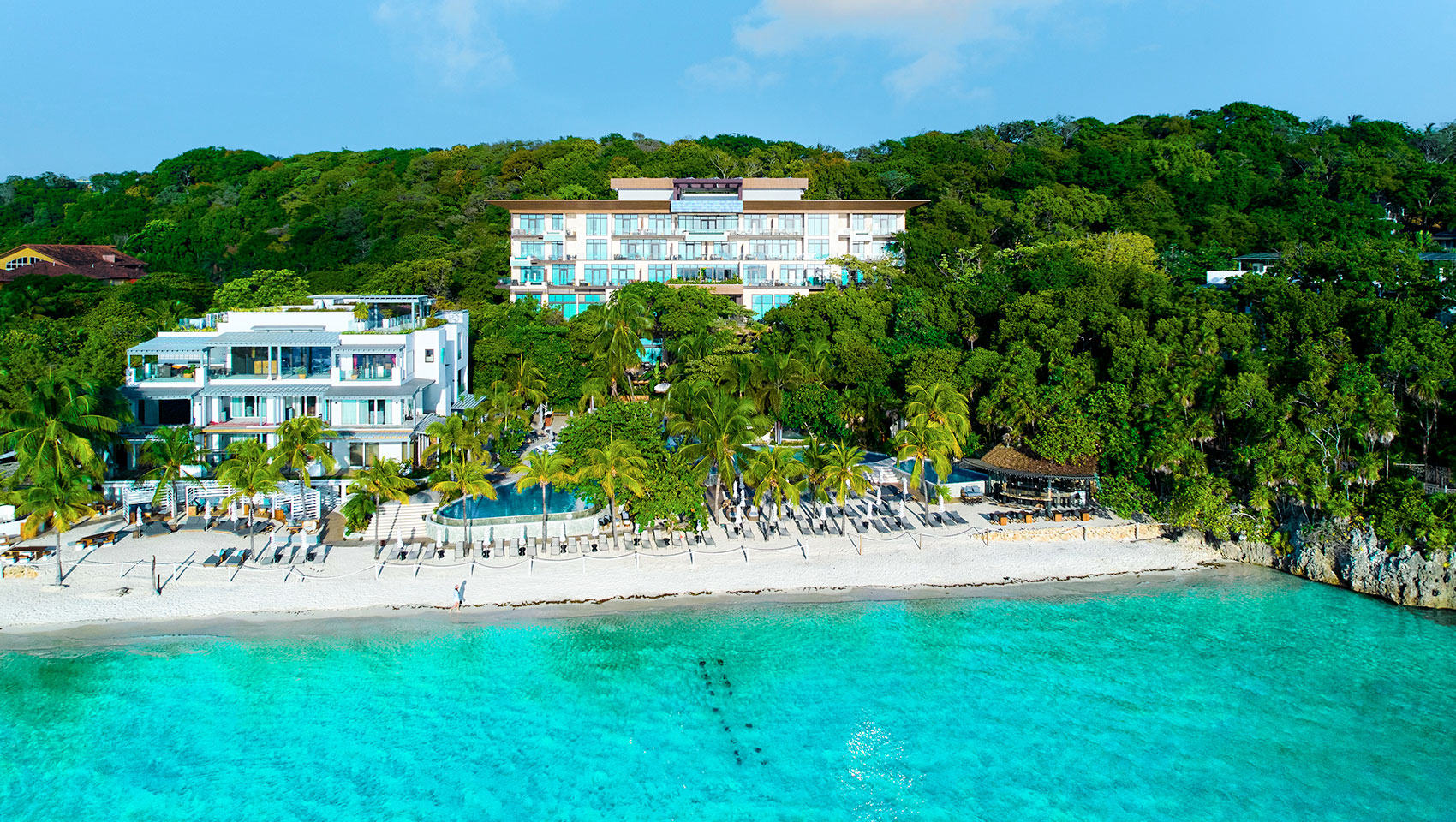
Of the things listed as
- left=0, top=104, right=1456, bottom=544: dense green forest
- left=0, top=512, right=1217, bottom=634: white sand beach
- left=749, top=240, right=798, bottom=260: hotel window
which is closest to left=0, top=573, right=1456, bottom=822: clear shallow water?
left=0, top=512, right=1217, bottom=634: white sand beach

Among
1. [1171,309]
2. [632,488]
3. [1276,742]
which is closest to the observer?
[1276,742]

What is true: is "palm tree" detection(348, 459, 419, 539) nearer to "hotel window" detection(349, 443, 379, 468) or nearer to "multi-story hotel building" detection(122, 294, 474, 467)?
"hotel window" detection(349, 443, 379, 468)

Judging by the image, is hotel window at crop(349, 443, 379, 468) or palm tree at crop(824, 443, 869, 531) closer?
palm tree at crop(824, 443, 869, 531)

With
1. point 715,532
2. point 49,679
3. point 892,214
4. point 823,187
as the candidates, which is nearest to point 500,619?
point 715,532

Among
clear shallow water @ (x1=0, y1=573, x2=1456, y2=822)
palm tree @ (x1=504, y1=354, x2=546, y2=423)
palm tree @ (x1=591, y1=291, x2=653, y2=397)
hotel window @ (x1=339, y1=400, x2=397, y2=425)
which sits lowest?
clear shallow water @ (x1=0, y1=573, x2=1456, y2=822)

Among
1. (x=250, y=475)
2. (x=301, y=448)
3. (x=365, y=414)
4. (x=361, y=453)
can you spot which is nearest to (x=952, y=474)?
(x=361, y=453)

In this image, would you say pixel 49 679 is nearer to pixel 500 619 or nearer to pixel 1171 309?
pixel 500 619
